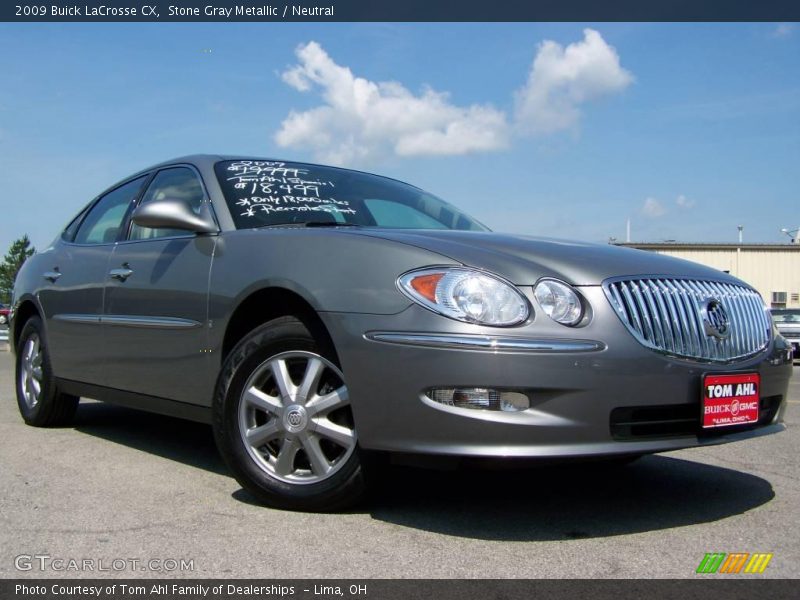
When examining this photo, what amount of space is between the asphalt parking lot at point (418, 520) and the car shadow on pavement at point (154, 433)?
3cm

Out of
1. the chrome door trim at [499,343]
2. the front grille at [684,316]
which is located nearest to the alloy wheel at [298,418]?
the chrome door trim at [499,343]

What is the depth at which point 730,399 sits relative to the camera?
312 cm

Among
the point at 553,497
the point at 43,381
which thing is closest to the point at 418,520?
the point at 553,497

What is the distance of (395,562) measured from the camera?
2631mm

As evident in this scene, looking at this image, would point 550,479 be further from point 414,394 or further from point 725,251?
point 725,251

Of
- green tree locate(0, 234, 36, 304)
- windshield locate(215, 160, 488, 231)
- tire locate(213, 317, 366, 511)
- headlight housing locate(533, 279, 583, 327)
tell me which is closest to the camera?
headlight housing locate(533, 279, 583, 327)

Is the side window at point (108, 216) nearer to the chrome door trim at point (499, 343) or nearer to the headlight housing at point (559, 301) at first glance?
the chrome door trim at point (499, 343)

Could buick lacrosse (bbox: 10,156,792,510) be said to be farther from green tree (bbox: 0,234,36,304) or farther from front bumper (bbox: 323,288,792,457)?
green tree (bbox: 0,234,36,304)

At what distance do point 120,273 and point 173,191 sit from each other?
502 mm

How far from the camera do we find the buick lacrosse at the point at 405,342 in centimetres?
282

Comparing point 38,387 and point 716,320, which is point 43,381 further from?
point 716,320

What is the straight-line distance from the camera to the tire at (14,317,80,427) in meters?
5.23

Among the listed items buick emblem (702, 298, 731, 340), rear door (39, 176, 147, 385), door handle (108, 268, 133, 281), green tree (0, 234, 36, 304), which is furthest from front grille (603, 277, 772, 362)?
green tree (0, 234, 36, 304)

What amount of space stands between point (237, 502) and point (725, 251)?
131 ft
